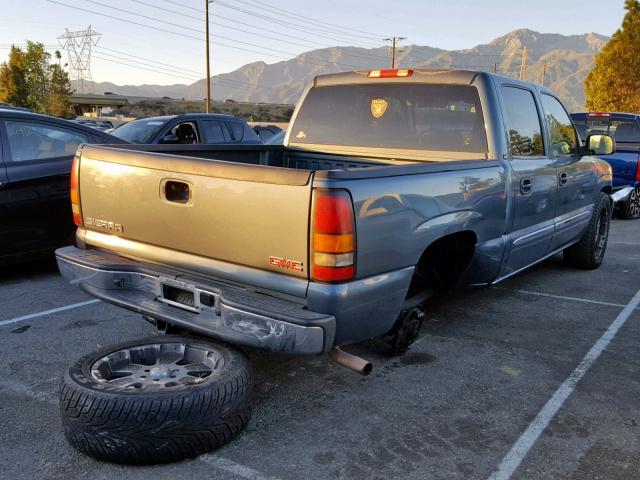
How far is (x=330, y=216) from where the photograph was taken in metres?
2.76

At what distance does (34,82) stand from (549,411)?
169 ft

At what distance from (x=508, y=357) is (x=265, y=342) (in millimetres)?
2023

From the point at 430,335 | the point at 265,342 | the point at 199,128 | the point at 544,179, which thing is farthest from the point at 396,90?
the point at 199,128

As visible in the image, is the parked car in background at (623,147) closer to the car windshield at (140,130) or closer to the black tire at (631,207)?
the black tire at (631,207)

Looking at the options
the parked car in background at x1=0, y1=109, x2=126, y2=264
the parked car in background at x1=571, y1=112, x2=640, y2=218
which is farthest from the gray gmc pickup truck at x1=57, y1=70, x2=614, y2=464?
the parked car in background at x1=571, y1=112, x2=640, y2=218

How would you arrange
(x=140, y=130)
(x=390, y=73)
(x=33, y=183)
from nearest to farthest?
(x=390, y=73) → (x=33, y=183) → (x=140, y=130)

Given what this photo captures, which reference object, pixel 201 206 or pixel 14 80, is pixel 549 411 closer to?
pixel 201 206

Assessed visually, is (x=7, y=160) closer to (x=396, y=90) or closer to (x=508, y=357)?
(x=396, y=90)

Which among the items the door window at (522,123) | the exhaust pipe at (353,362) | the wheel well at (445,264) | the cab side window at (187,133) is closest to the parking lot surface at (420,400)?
the exhaust pipe at (353,362)

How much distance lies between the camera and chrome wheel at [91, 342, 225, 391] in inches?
117

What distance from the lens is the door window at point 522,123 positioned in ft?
14.7

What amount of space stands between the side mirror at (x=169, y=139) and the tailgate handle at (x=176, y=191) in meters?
6.07

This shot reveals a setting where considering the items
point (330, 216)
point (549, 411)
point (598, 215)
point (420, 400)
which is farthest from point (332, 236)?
point (598, 215)

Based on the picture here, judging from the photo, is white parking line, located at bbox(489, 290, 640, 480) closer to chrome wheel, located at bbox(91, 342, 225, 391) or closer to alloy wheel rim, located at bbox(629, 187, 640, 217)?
chrome wheel, located at bbox(91, 342, 225, 391)
